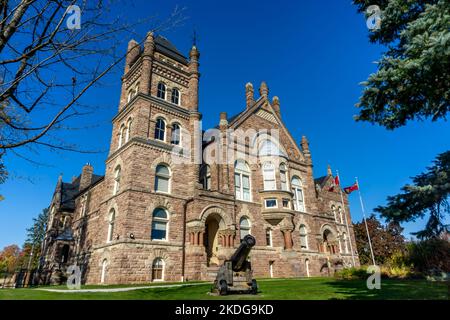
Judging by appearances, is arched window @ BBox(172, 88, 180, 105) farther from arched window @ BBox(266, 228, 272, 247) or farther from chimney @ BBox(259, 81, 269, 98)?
arched window @ BBox(266, 228, 272, 247)

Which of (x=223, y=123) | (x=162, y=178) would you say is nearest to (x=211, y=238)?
(x=162, y=178)

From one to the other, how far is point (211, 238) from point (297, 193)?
33.9 feet

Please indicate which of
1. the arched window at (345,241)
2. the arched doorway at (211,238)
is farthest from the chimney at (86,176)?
the arched window at (345,241)

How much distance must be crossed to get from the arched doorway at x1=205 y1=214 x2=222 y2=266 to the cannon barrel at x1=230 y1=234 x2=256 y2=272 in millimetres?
11167

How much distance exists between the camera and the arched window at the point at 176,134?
2123 centimetres

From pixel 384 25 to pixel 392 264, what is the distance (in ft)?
49.7

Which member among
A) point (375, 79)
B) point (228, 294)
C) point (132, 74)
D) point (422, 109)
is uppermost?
point (132, 74)

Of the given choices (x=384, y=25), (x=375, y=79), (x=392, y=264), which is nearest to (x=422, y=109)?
(x=375, y=79)

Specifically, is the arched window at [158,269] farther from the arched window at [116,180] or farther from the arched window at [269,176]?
the arched window at [269,176]

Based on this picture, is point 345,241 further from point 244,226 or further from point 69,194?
point 69,194

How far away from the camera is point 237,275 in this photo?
10062mm

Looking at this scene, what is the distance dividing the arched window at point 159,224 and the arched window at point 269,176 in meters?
10.1

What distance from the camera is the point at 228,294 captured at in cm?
947
